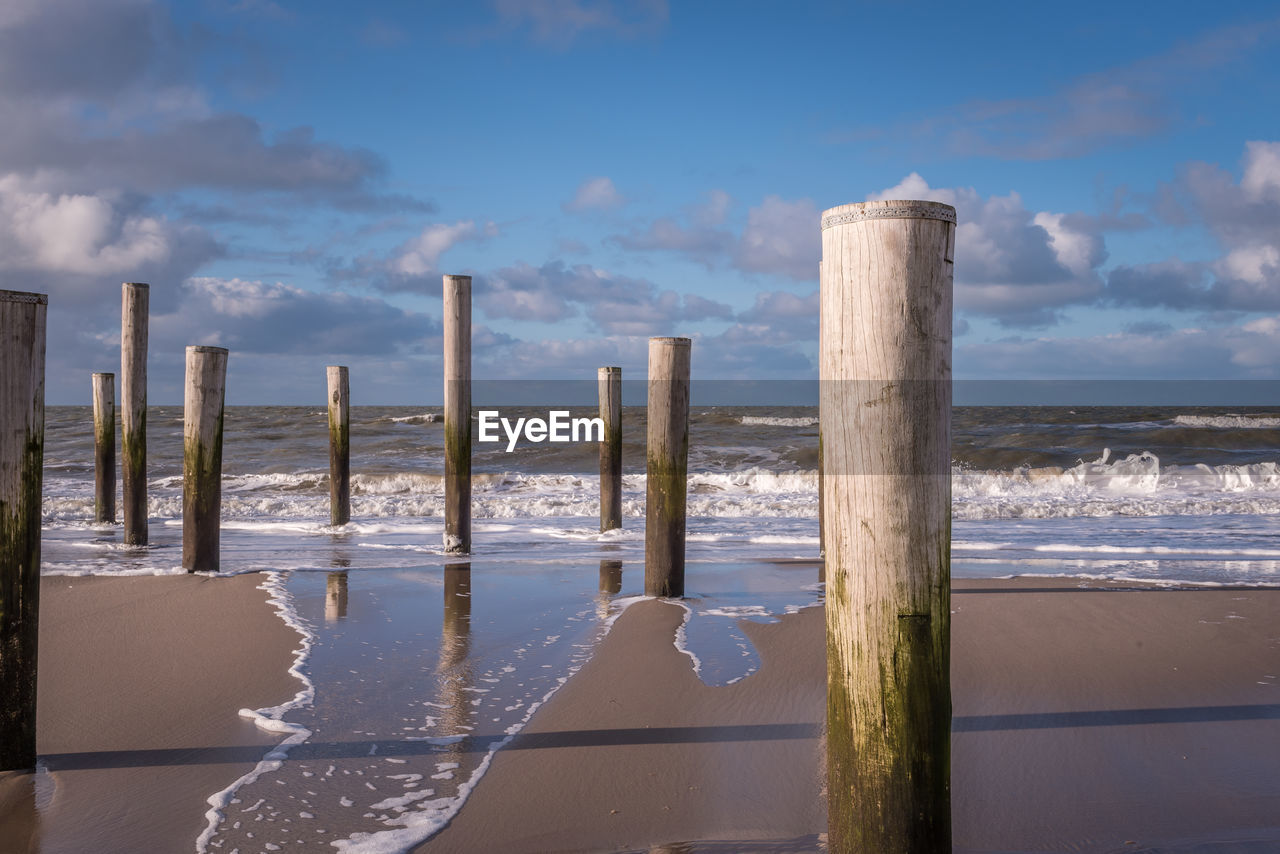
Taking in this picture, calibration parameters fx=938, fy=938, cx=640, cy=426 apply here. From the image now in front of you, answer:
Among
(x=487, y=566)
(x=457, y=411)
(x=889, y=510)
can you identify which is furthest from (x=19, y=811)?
(x=457, y=411)

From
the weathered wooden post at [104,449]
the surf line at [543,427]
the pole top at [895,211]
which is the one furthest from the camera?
the weathered wooden post at [104,449]

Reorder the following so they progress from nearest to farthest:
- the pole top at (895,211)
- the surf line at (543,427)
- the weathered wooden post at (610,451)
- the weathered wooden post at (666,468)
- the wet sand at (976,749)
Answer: the pole top at (895,211)
the wet sand at (976,749)
the weathered wooden post at (666,468)
the surf line at (543,427)
the weathered wooden post at (610,451)

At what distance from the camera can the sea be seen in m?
A: 3.70

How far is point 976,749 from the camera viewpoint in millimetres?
3951

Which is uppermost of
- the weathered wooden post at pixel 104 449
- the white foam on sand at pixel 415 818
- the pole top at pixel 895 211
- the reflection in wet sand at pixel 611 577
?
the pole top at pixel 895 211

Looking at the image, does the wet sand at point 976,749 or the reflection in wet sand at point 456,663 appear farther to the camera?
the reflection in wet sand at point 456,663

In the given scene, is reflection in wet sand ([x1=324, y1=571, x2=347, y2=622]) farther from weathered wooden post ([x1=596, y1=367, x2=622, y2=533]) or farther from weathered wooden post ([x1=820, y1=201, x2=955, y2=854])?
weathered wooden post ([x1=820, y1=201, x2=955, y2=854])

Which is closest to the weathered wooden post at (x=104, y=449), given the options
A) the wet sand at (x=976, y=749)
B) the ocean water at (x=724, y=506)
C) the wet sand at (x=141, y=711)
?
the ocean water at (x=724, y=506)

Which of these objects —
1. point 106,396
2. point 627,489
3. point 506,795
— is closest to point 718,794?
point 506,795

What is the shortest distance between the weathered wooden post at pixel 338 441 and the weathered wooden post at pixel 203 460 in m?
4.04

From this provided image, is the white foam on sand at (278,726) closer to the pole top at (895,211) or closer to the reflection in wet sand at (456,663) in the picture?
the reflection in wet sand at (456,663)

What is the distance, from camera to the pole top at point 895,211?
8.14 ft

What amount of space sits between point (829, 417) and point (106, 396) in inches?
538

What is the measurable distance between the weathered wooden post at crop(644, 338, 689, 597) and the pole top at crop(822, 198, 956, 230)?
14.7 feet
